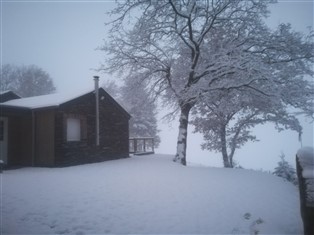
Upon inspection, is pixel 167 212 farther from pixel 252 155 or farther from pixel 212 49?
pixel 252 155

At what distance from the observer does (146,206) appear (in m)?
7.03

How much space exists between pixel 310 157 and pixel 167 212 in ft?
12.8

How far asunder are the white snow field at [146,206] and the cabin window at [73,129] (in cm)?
585

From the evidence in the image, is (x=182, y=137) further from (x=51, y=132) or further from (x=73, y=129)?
(x=51, y=132)

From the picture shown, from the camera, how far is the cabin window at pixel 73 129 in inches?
637

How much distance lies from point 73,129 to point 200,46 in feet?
32.4

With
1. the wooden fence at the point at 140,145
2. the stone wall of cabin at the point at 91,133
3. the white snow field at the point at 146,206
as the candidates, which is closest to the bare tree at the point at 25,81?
the wooden fence at the point at 140,145

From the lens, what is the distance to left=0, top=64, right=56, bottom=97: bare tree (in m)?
46.2

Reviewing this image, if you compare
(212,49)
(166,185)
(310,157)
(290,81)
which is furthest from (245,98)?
(310,157)


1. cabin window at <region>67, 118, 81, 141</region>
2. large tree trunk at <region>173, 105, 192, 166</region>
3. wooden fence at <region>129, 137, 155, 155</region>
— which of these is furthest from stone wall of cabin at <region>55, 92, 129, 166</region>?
large tree trunk at <region>173, 105, 192, 166</region>

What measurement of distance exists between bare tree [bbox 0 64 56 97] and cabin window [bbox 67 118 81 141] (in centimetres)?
3408

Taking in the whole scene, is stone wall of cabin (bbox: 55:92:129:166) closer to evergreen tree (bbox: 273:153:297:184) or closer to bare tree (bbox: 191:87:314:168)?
bare tree (bbox: 191:87:314:168)

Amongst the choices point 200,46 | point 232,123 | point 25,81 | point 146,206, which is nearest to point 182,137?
point 200,46

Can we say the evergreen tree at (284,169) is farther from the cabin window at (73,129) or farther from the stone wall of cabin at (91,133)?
the cabin window at (73,129)
